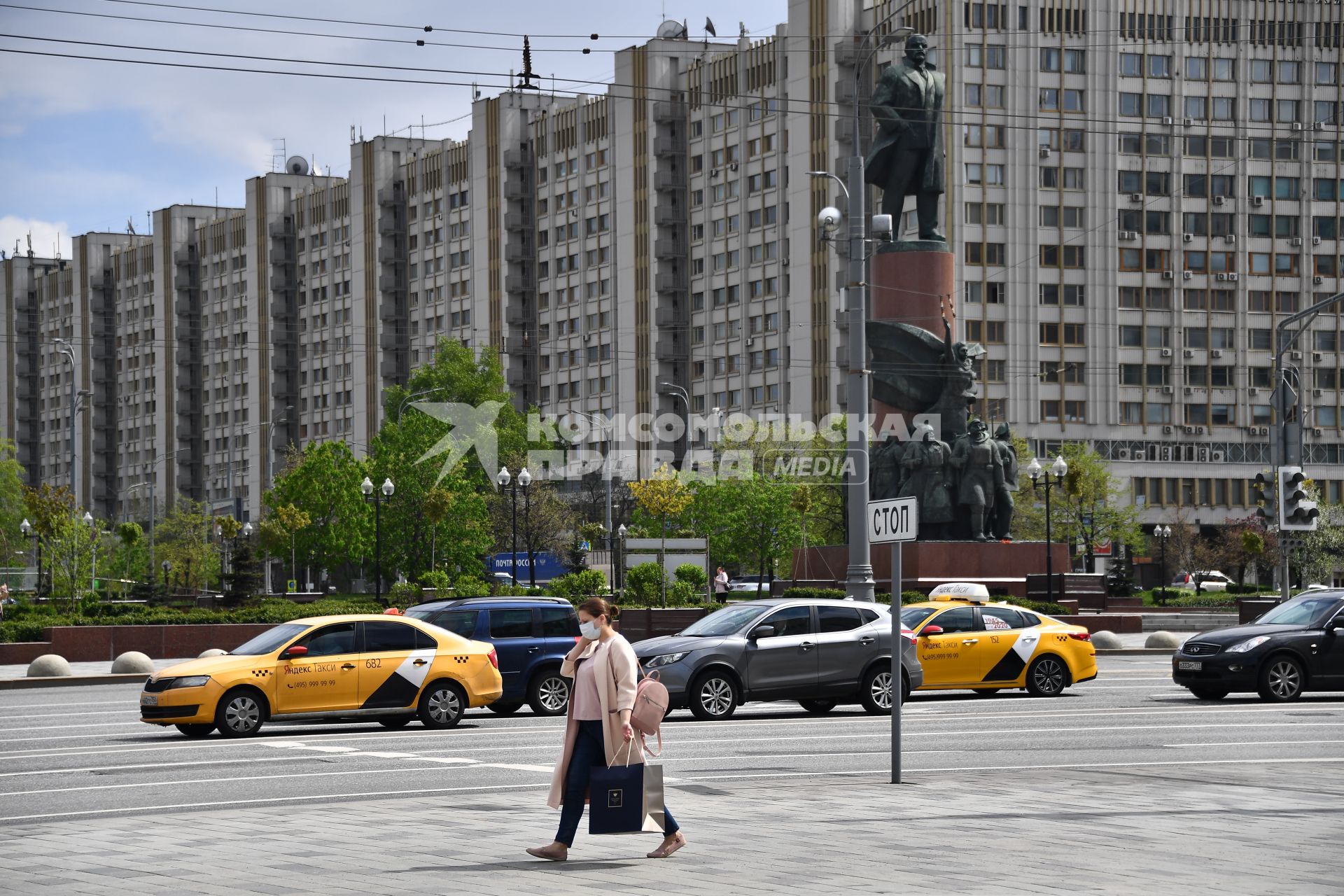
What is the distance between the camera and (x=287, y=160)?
153 m

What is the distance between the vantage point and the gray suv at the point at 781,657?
2305cm

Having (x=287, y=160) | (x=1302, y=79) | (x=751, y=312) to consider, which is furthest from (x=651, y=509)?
(x=287, y=160)

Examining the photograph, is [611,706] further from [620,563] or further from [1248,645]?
[620,563]

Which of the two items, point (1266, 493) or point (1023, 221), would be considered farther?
point (1023, 221)

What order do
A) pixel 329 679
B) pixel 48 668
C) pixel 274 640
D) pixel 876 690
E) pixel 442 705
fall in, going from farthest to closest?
pixel 48 668, pixel 876 690, pixel 442 705, pixel 274 640, pixel 329 679

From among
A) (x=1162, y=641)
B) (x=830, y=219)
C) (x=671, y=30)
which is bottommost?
(x=1162, y=641)

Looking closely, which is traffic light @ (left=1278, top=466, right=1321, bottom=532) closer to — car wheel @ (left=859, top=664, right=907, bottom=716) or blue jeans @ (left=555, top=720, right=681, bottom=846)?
car wheel @ (left=859, top=664, right=907, bottom=716)

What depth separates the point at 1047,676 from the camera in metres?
26.8

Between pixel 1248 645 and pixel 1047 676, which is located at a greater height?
pixel 1248 645

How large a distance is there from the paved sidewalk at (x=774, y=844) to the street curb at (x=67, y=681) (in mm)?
19770

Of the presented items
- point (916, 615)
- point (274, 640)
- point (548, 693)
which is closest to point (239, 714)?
point (274, 640)

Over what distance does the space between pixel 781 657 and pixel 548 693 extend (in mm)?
3377

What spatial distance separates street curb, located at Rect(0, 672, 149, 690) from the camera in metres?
32.2

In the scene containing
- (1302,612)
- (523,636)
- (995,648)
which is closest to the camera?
(523,636)
